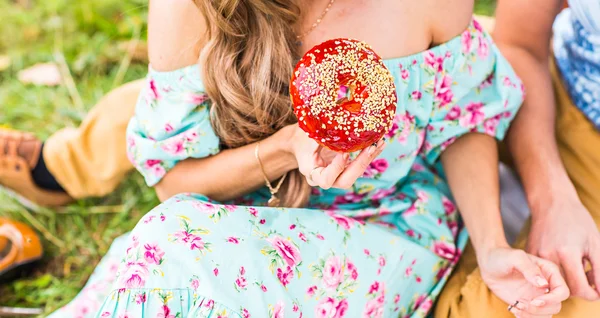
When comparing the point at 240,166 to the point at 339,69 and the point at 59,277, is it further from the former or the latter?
the point at 59,277

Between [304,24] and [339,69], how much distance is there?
1.06ft

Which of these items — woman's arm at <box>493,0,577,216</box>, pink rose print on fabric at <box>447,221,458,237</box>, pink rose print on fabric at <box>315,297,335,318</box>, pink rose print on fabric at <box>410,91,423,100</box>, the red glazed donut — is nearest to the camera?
the red glazed donut

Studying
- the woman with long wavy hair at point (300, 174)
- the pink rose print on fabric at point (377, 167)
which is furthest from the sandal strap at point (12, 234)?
the pink rose print on fabric at point (377, 167)

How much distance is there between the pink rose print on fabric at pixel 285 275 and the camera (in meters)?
1.35

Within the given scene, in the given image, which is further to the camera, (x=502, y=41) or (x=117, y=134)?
(x=117, y=134)

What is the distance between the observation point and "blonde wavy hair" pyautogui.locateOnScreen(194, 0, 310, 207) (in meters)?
1.37

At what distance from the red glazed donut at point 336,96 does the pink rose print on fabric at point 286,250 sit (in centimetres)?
30

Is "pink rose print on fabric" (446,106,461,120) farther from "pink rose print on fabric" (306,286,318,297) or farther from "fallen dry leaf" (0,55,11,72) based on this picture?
"fallen dry leaf" (0,55,11,72)

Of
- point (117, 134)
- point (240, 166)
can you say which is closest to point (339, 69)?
point (240, 166)

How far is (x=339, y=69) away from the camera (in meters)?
1.18

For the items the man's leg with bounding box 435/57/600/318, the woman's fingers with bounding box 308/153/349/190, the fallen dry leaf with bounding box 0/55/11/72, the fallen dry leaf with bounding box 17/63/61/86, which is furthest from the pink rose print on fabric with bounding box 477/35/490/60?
the fallen dry leaf with bounding box 0/55/11/72

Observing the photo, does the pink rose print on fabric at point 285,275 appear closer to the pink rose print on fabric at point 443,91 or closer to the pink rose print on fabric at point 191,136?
the pink rose print on fabric at point 191,136

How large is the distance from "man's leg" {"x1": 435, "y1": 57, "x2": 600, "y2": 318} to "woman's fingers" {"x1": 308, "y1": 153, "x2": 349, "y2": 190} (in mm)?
533

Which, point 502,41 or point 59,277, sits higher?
point 502,41
